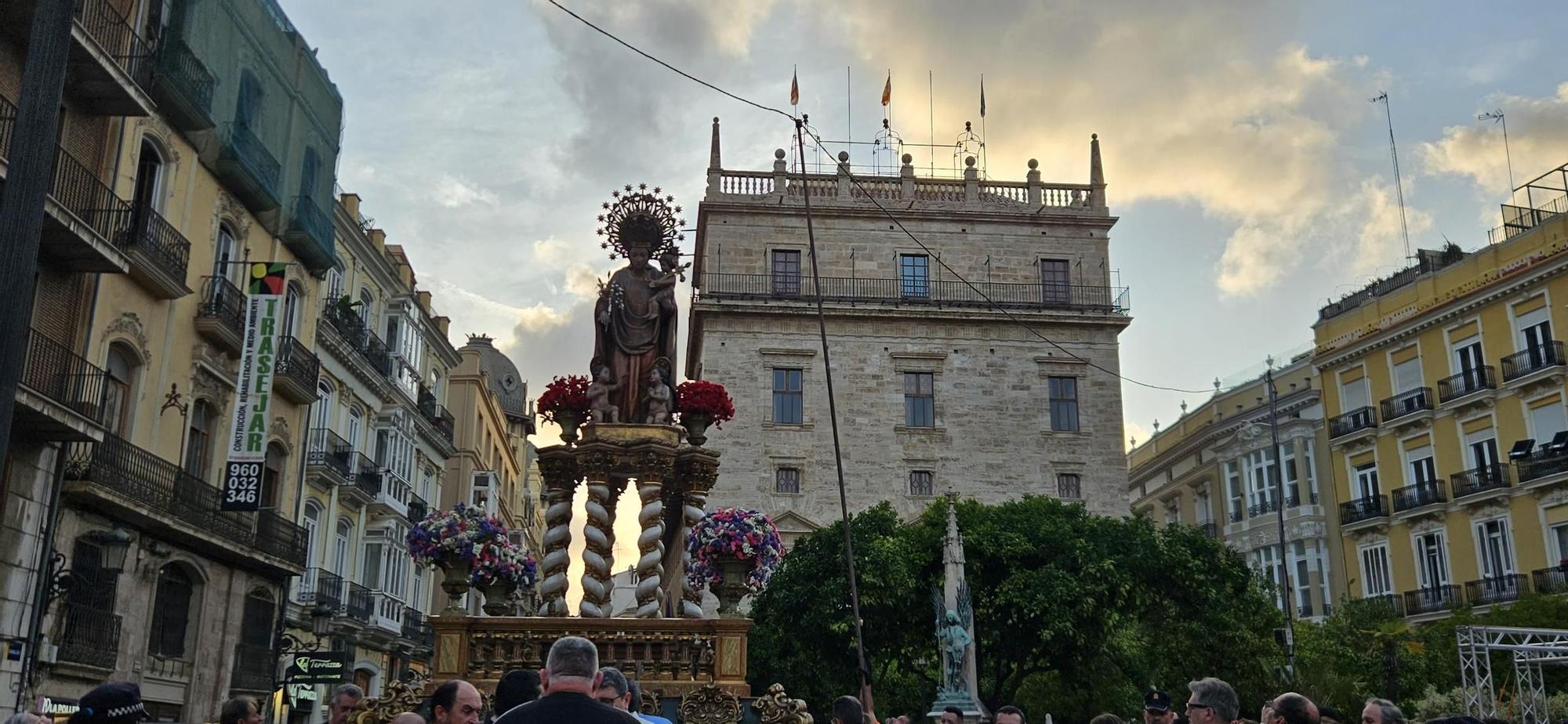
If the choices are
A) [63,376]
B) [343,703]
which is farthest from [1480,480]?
[343,703]

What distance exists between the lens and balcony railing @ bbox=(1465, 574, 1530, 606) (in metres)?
33.1

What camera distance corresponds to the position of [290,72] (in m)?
27.0

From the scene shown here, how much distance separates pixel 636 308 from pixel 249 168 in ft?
49.9

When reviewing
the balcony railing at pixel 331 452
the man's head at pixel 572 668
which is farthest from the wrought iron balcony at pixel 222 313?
the man's head at pixel 572 668

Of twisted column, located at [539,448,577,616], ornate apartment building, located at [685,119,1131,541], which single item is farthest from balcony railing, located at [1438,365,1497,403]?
twisted column, located at [539,448,577,616]

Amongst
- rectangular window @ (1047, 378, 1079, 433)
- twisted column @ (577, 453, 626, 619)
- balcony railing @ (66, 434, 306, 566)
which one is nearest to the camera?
twisted column @ (577, 453, 626, 619)

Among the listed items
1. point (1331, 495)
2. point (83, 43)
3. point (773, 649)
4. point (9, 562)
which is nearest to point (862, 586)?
point (773, 649)

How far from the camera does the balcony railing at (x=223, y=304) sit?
23.1m

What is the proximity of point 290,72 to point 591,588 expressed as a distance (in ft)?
65.4

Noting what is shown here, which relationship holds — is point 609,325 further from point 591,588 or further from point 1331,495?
point 1331,495

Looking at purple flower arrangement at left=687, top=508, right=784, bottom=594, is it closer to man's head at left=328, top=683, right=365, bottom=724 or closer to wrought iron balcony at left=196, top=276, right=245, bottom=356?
man's head at left=328, top=683, right=365, bottom=724

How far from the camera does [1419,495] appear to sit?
3697 cm

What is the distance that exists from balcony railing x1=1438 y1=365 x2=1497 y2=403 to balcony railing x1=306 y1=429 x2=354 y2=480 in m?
30.1

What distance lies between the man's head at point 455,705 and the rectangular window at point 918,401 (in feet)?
108
